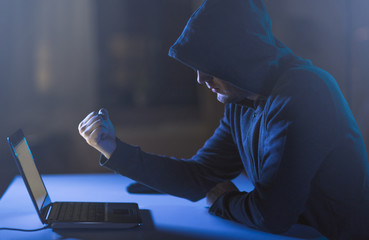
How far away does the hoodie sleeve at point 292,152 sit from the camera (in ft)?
3.23

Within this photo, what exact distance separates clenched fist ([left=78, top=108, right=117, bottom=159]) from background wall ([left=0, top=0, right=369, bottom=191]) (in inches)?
76.0

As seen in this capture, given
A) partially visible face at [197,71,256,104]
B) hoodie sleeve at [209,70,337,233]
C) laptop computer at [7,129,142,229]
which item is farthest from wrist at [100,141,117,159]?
hoodie sleeve at [209,70,337,233]

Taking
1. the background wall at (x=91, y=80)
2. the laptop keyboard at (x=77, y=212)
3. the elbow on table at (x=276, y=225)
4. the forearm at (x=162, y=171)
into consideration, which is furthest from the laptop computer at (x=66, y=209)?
the background wall at (x=91, y=80)

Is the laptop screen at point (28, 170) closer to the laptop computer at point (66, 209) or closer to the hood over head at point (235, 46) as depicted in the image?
the laptop computer at point (66, 209)

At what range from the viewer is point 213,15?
3.81ft

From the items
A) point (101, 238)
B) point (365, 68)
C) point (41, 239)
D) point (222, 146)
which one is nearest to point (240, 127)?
point (222, 146)

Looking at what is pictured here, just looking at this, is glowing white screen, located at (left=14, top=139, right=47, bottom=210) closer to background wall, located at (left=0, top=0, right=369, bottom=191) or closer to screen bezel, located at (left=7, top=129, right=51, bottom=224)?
screen bezel, located at (left=7, top=129, right=51, bottom=224)

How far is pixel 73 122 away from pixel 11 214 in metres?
2.01

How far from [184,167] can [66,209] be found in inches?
15.8

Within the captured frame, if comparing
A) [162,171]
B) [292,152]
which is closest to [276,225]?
[292,152]

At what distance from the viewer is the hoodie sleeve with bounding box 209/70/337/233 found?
38.8 inches

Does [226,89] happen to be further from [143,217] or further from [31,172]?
[31,172]

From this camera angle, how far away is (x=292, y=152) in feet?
3.23

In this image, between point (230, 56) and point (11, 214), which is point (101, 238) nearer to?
point (11, 214)
